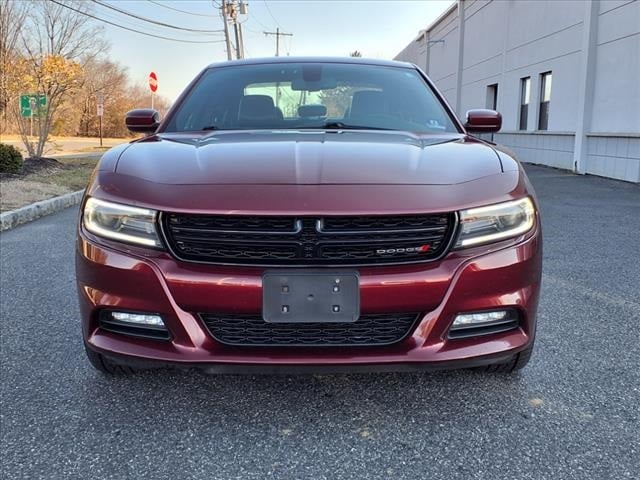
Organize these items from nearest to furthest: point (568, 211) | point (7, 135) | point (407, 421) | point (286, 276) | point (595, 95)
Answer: point (286, 276) → point (407, 421) → point (568, 211) → point (595, 95) → point (7, 135)

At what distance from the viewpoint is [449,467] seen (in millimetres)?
1991

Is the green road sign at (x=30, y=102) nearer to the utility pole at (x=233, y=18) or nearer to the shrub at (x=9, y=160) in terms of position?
the shrub at (x=9, y=160)

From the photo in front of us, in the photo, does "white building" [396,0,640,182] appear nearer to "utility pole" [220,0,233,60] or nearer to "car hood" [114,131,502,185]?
"car hood" [114,131,502,185]

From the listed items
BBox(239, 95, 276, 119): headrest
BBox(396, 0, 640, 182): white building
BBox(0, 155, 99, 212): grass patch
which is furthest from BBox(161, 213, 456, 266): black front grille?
BBox(396, 0, 640, 182): white building

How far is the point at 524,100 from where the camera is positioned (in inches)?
723

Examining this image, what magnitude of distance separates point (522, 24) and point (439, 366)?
18042 millimetres

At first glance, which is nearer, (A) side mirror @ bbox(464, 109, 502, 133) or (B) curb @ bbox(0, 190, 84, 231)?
(A) side mirror @ bbox(464, 109, 502, 133)

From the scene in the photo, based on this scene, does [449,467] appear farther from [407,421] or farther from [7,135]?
[7,135]

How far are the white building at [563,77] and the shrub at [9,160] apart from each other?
10849 millimetres

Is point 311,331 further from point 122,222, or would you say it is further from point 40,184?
point 40,184

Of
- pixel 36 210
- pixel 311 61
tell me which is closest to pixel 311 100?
pixel 311 61

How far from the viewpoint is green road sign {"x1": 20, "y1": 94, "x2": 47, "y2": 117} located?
13.7 metres

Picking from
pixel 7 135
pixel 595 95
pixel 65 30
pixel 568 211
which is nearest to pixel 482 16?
pixel 595 95

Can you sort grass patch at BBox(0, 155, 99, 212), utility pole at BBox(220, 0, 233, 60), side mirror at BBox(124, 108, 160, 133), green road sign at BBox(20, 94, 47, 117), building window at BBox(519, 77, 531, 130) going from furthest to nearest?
1. utility pole at BBox(220, 0, 233, 60)
2. building window at BBox(519, 77, 531, 130)
3. green road sign at BBox(20, 94, 47, 117)
4. grass patch at BBox(0, 155, 99, 212)
5. side mirror at BBox(124, 108, 160, 133)
